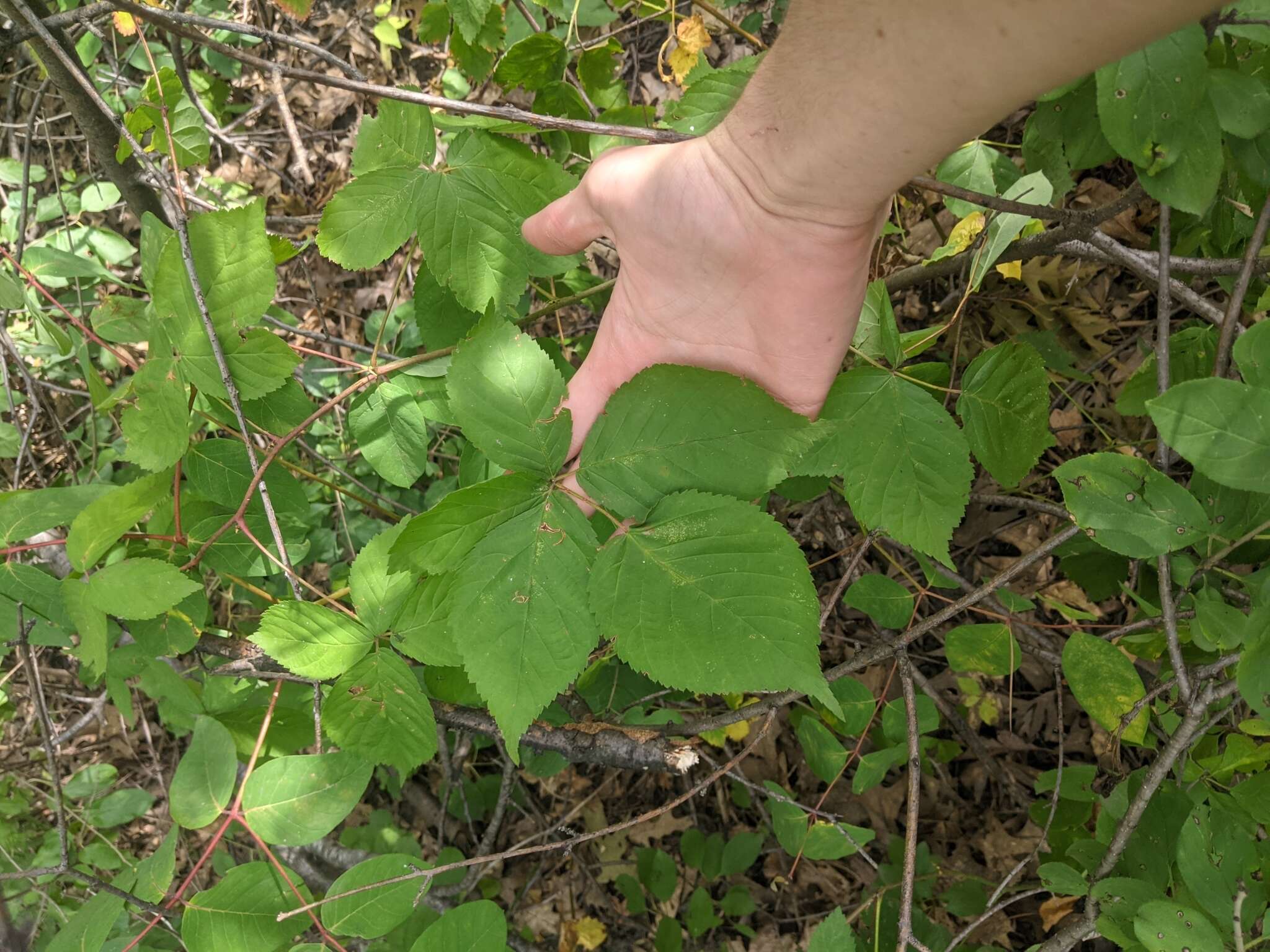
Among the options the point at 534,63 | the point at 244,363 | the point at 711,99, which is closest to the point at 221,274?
the point at 244,363

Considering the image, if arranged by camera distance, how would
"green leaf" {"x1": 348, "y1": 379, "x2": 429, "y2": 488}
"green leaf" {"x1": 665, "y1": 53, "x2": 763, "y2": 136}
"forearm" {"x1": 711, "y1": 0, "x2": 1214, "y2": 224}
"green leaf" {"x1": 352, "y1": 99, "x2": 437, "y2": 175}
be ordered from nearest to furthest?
"forearm" {"x1": 711, "y1": 0, "x2": 1214, "y2": 224} < "green leaf" {"x1": 352, "y1": 99, "x2": 437, "y2": 175} < "green leaf" {"x1": 665, "y1": 53, "x2": 763, "y2": 136} < "green leaf" {"x1": 348, "y1": 379, "x2": 429, "y2": 488}

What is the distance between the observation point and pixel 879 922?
217 cm

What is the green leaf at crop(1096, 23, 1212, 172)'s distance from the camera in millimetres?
1259

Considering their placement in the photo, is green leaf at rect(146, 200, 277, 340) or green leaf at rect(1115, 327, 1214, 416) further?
green leaf at rect(1115, 327, 1214, 416)

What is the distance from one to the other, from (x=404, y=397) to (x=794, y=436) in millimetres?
1040

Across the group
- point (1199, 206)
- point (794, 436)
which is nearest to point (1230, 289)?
point (1199, 206)

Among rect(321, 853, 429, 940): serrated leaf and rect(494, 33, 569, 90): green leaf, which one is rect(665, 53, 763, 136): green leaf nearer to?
rect(494, 33, 569, 90): green leaf

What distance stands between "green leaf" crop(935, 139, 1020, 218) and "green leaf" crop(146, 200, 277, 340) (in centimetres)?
161

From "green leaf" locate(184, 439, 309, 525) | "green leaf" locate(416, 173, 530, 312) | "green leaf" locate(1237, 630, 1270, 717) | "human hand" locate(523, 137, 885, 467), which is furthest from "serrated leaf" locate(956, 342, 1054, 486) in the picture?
"green leaf" locate(184, 439, 309, 525)

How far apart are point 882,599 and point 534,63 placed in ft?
5.11

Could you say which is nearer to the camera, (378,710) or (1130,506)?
(1130,506)

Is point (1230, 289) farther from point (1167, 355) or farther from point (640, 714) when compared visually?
point (640, 714)

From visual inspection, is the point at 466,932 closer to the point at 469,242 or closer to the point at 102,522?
the point at 102,522

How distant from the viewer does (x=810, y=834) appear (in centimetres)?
188
